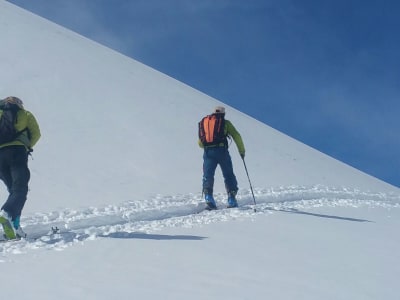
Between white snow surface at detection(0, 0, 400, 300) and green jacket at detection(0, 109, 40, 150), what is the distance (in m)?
0.89

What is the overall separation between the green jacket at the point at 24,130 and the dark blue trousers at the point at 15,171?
0.05 metres

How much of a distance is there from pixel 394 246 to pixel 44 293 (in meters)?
3.78

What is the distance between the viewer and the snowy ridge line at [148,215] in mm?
5094

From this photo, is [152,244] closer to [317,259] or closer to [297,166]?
[317,259]

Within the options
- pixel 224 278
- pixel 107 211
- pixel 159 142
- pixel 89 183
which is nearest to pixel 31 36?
pixel 159 142

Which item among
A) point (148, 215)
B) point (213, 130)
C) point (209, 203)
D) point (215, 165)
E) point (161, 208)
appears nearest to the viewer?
point (148, 215)

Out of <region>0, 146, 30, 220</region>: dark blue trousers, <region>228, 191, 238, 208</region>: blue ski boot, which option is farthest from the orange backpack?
<region>0, 146, 30, 220</region>: dark blue trousers

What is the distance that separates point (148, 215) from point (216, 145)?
1548 millimetres

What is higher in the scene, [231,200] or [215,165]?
[215,165]

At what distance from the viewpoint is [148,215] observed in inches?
263

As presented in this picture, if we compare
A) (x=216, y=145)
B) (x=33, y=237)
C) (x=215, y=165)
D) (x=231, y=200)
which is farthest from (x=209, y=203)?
(x=33, y=237)

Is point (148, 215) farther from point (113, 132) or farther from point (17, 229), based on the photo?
point (113, 132)

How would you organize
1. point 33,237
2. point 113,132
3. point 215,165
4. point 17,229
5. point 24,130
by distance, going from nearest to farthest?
1. point 17,229
2. point 33,237
3. point 24,130
4. point 215,165
5. point 113,132

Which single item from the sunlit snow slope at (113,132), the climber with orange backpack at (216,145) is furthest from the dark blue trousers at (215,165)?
the sunlit snow slope at (113,132)
